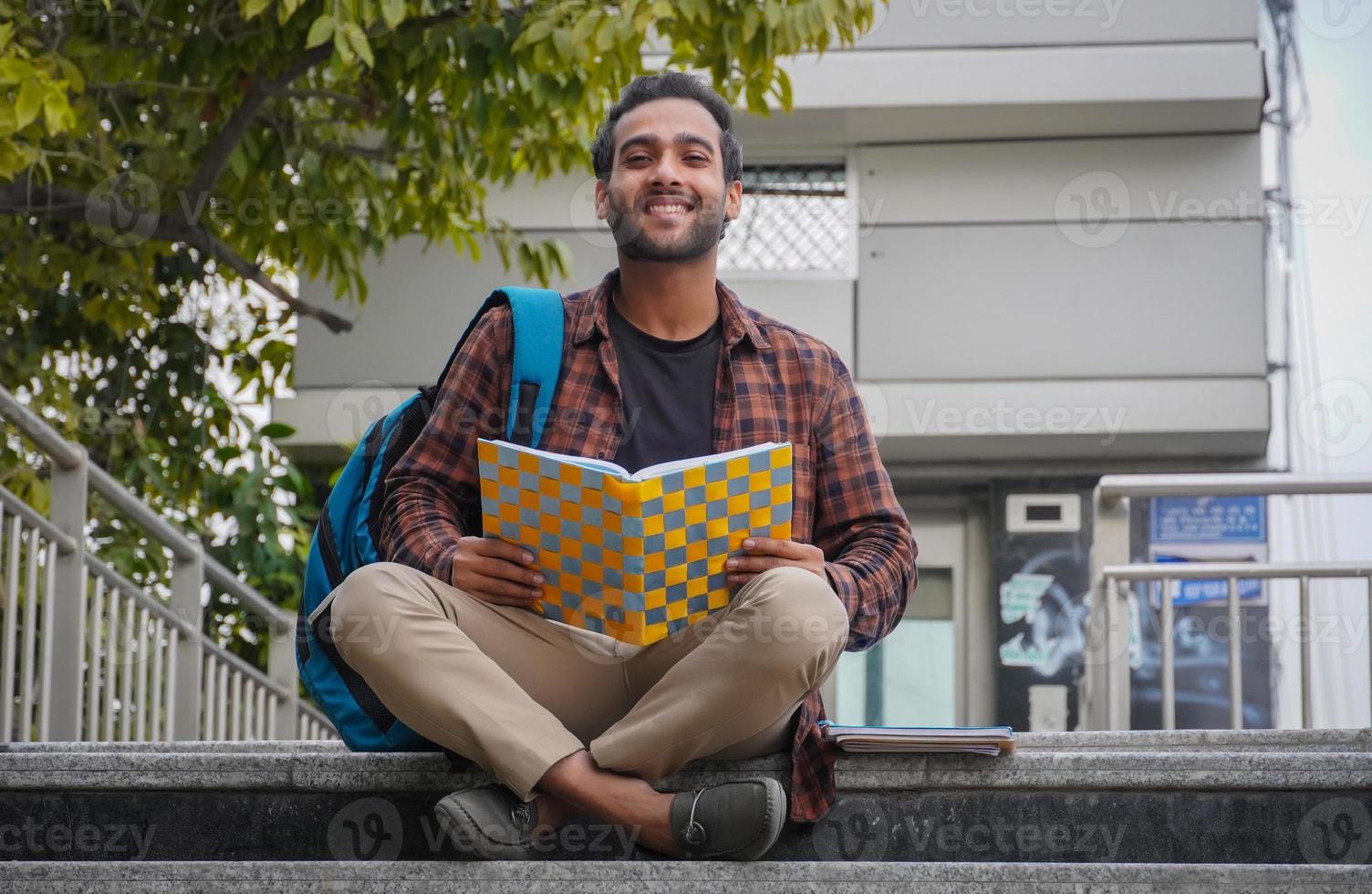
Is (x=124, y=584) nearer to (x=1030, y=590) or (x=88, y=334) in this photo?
(x=88, y=334)

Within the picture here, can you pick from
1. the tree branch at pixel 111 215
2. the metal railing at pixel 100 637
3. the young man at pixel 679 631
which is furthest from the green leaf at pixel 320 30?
the young man at pixel 679 631

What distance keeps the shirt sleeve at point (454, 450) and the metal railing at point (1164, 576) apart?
7.11 ft

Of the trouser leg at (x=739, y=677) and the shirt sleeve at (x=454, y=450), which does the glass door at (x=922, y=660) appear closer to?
the shirt sleeve at (x=454, y=450)

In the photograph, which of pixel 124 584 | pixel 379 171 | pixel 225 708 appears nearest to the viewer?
pixel 124 584

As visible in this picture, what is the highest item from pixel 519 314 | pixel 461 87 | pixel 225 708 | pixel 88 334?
pixel 461 87

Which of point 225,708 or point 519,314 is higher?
point 519,314

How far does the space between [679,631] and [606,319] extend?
72 cm

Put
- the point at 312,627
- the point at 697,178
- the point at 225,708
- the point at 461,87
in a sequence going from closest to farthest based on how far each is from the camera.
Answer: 1. the point at 312,627
2. the point at 697,178
3. the point at 461,87
4. the point at 225,708

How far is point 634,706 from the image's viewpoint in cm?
264

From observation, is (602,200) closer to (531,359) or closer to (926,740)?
(531,359)

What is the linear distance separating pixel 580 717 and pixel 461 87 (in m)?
3.37

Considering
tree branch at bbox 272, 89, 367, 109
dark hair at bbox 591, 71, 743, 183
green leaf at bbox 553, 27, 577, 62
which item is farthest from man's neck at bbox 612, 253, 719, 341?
tree branch at bbox 272, 89, 367, 109

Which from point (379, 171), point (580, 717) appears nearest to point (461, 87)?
point (379, 171)

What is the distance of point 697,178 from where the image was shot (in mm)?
3074
